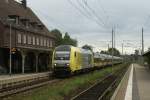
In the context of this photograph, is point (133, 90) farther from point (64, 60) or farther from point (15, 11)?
point (15, 11)

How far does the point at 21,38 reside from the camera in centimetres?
5572

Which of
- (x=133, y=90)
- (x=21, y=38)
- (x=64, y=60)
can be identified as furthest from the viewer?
(x=21, y=38)

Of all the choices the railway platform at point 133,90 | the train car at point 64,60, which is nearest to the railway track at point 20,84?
the train car at point 64,60

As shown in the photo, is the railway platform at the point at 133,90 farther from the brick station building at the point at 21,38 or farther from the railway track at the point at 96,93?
the brick station building at the point at 21,38

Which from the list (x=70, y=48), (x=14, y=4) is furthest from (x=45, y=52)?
(x=70, y=48)

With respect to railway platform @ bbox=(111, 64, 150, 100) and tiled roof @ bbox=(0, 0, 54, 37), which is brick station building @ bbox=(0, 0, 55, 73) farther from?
railway platform @ bbox=(111, 64, 150, 100)

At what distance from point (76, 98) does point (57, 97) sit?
0.95 metres

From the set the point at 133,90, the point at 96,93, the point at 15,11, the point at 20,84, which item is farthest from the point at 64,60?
the point at 15,11

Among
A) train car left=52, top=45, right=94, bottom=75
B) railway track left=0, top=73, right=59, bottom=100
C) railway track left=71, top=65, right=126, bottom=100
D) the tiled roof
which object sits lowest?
railway track left=71, top=65, right=126, bottom=100

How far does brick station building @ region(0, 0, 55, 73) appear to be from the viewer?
5116 cm

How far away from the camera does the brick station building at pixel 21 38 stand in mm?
51156

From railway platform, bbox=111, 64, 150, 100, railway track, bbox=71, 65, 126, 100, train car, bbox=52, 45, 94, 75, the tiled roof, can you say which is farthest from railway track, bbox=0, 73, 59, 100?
the tiled roof

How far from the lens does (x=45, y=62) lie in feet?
217

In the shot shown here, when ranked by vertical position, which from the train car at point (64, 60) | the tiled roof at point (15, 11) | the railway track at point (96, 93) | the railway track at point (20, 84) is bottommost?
the railway track at point (96, 93)
